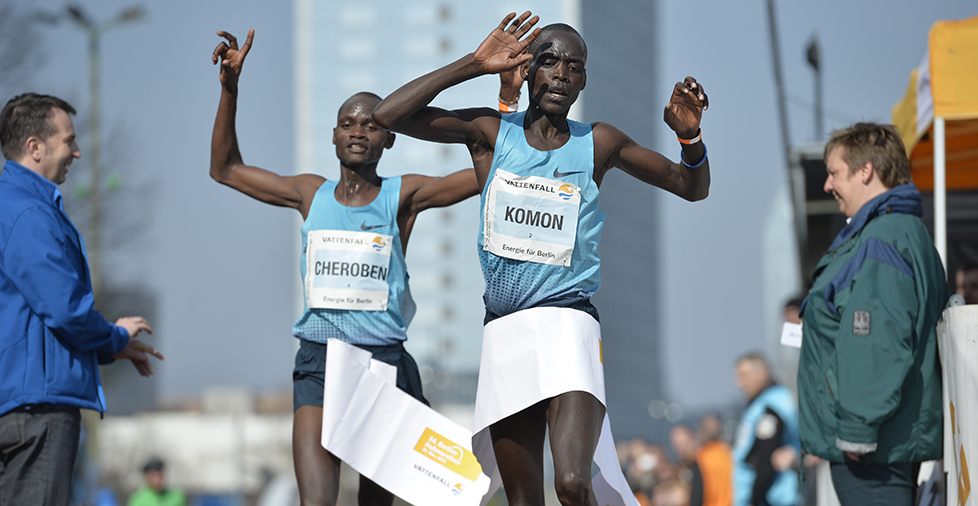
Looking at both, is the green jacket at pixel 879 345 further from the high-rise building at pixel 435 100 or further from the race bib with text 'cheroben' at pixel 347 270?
the high-rise building at pixel 435 100

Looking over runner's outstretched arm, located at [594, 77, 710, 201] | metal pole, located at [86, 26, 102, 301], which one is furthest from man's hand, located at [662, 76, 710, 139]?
metal pole, located at [86, 26, 102, 301]

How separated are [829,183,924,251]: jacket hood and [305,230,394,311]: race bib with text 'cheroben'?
2.29 meters

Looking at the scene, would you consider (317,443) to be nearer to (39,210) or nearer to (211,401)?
(39,210)

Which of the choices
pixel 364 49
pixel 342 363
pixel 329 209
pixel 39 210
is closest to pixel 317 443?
pixel 342 363

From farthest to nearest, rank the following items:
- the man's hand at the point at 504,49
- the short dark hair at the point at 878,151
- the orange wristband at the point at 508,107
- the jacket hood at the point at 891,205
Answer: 1. the orange wristband at the point at 508,107
2. the short dark hair at the point at 878,151
3. the jacket hood at the point at 891,205
4. the man's hand at the point at 504,49

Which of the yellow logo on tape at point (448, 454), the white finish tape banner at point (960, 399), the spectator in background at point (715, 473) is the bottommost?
the spectator in background at point (715, 473)

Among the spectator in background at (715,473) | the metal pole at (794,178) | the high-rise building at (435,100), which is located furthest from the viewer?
the high-rise building at (435,100)

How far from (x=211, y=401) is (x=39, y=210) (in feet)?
238

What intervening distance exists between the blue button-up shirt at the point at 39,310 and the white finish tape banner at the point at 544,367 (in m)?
1.71

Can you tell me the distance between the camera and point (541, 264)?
14.2ft

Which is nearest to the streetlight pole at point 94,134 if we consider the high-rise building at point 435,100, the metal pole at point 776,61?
the metal pole at point 776,61

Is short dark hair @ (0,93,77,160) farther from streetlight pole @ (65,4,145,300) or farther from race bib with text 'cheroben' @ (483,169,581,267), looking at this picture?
streetlight pole @ (65,4,145,300)

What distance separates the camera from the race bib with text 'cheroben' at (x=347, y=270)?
5473mm

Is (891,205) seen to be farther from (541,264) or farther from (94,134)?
(94,134)
